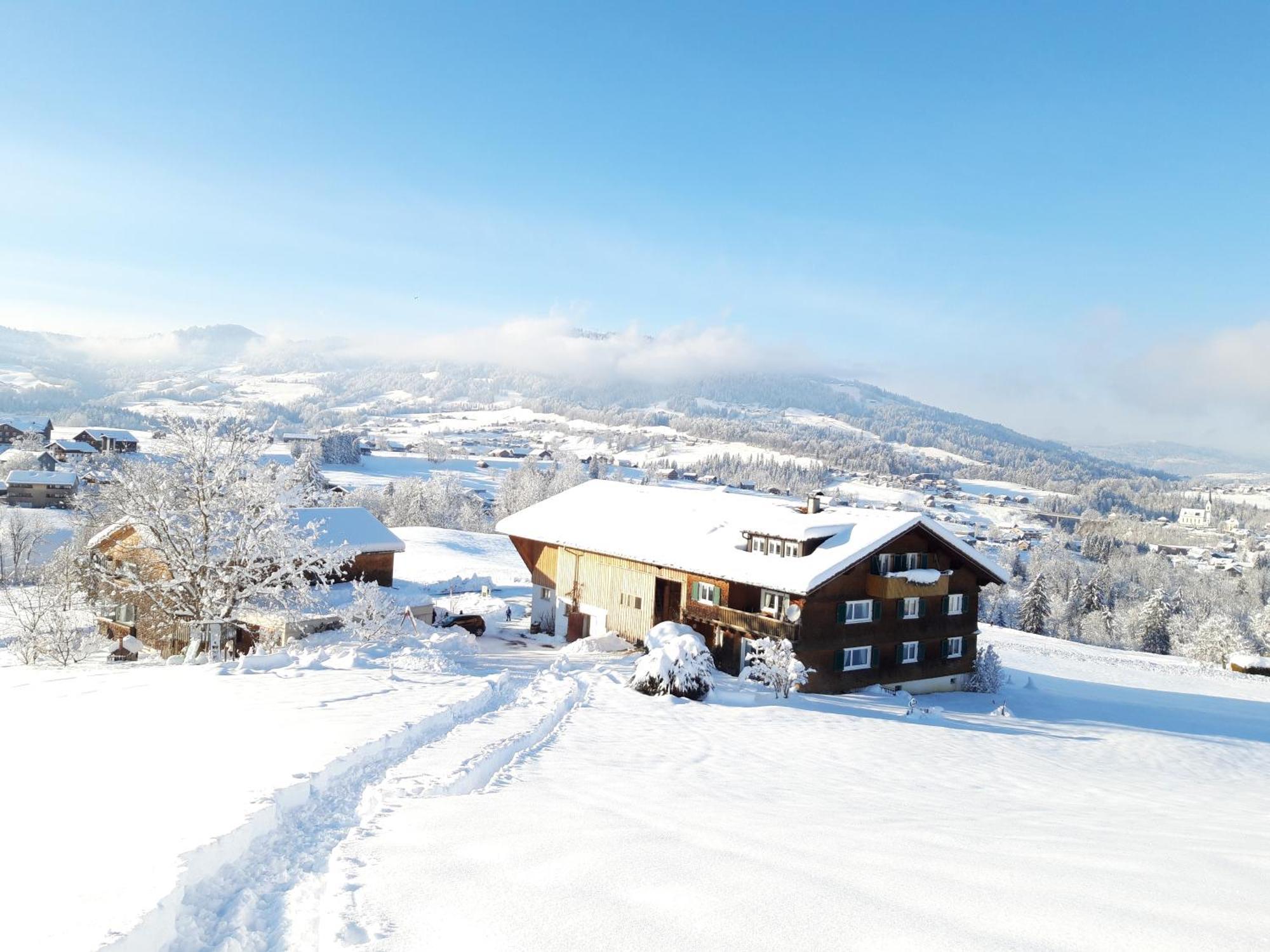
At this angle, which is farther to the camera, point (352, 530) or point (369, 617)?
point (352, 530)

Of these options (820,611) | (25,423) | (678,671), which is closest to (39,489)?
(25,423)

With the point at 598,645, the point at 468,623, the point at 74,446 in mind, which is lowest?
the point at 468,623

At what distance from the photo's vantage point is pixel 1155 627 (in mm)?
74875

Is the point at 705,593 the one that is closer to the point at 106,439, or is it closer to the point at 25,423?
the point at 106,439

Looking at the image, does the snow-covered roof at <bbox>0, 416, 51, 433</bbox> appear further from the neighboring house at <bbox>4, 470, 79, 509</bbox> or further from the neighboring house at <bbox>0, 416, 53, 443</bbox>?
the neighboring house at <bbox>4, 470, 79, 509</bbox>

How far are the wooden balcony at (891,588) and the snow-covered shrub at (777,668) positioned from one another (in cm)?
477

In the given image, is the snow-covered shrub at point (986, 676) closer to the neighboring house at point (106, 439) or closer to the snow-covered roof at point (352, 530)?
the snow-covered roof at point (352, 530)

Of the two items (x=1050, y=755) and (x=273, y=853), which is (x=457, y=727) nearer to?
(x=273, y=853)

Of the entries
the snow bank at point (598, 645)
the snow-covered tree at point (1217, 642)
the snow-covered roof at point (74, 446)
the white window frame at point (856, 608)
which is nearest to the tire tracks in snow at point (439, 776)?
the snow bank at point (598, 645)

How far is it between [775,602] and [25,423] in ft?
574

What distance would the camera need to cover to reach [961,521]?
16925 cm

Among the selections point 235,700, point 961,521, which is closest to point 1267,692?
point 235,700

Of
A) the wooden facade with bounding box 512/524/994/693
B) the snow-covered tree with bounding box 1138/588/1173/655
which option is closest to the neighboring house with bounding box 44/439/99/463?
the wooden facade with bounding box 512/524/994/693

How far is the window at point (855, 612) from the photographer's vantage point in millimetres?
29761
